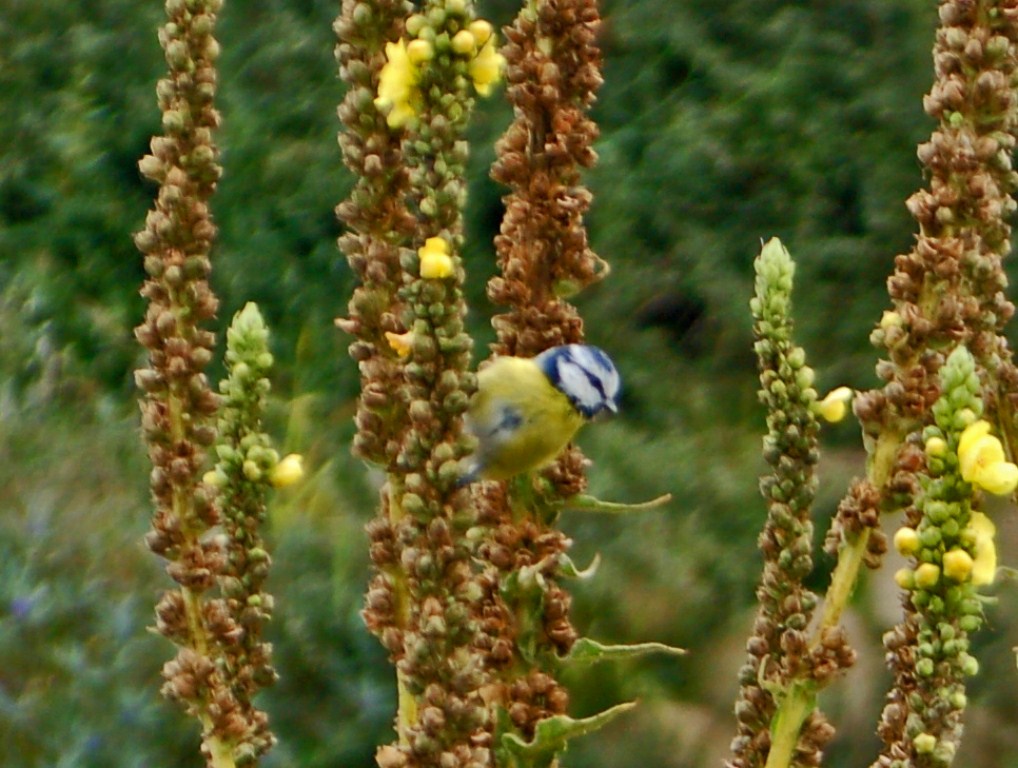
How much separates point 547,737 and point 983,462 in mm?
224

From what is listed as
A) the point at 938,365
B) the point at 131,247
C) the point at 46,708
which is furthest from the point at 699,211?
the point at 938,365

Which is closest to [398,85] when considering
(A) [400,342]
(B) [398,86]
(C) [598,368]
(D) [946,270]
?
(B) [398,86]

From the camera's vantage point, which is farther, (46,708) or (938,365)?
(46,708)

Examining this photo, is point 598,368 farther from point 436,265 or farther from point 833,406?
point 436,265

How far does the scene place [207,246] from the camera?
69cm

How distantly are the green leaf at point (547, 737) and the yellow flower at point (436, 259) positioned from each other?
212 millimetres

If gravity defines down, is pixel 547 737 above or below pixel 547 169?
below

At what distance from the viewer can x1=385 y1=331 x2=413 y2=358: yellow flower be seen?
67 cm

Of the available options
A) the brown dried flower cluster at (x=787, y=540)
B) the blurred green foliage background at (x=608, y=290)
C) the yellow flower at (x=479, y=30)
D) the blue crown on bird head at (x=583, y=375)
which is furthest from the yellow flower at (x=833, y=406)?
the blurred green foliage background at (x=608, y=290)

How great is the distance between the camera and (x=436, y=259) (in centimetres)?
62

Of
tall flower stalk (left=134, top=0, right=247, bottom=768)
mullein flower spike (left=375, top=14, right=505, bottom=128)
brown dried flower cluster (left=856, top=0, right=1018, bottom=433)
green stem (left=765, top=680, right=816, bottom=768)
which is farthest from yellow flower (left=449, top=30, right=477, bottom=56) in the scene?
green stem (left=765, top=680, right=816, bottom=768)

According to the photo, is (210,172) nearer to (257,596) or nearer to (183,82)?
(183,82)

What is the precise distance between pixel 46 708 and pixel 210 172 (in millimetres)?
1609

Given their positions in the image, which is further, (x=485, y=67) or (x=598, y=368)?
(x=598, y=368)
